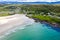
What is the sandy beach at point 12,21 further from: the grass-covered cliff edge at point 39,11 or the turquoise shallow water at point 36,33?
the turquoise shallow water at point 36,33

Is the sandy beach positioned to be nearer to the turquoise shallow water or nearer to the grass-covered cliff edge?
the grass-covered cliff edge

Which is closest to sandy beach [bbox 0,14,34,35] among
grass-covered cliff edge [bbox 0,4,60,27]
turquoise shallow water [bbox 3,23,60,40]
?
grass-covered cliff edge [bbox 0,4,60,27]

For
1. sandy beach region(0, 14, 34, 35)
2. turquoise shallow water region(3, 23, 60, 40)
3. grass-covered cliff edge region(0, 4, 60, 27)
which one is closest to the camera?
turquoise shallow water region(3, 23, 60, 40)

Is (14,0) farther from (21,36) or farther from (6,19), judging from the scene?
(21,36)

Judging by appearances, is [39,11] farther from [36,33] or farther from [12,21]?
[12,21]

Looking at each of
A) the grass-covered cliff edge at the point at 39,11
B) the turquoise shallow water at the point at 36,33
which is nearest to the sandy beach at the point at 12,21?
the grass-covered cliff edge at the point at 39,11

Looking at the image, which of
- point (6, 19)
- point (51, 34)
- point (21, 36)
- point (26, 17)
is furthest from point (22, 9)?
point (51, 34)

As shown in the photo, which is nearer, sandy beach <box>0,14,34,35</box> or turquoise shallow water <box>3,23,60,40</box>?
turquoise shallow water <box>3,23,60,40</box>
